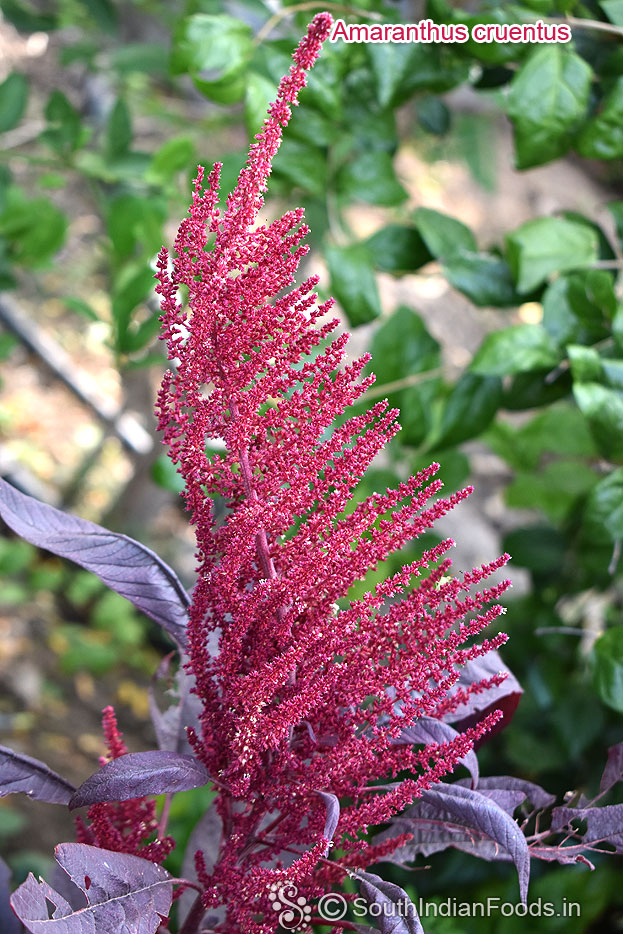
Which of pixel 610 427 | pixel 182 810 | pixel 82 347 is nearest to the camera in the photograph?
pixel 610 427

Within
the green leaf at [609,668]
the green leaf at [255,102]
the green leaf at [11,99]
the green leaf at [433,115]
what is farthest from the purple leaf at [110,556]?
the green leaf at [11,99]

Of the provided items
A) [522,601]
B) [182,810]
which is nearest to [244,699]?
[182,810]

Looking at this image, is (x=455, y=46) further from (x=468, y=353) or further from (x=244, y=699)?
(x=468, y=353)

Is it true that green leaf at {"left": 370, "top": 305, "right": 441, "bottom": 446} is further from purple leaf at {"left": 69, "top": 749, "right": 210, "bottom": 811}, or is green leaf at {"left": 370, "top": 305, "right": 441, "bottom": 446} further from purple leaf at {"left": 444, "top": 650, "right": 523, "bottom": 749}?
purple leaf at {"left": 69, "top": 749, "right": 210, "bottom": 811}

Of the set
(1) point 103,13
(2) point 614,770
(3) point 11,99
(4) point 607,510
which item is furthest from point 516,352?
(1) point 103,13

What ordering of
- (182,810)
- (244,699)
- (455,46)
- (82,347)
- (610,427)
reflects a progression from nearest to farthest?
(244,699), (610,427), (455,46), (182,810), (82,347)

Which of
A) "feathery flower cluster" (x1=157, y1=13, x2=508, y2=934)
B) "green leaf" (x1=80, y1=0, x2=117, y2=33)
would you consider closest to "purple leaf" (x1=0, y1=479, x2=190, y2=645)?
"feathery flower cluster" (x1=157, y1=13, x2=508, y2=934)
